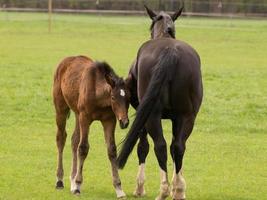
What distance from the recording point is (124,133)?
14.4m

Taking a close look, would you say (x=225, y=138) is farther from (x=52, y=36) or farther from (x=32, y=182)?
(x=52, y=36)

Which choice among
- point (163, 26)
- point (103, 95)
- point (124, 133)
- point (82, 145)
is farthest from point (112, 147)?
point (124, 133)

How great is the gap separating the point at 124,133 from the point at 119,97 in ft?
19.5

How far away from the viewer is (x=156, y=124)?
8.37 meters

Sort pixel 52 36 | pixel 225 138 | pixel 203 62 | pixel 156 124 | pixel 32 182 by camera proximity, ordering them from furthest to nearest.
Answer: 1. pixel 52 36
2. pixel 203 62
3. pixel 225 138
4. pixel 32 182
5. pixel 156 124

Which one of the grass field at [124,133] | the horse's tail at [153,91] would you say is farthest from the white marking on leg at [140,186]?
the horse's tail at [153,91]

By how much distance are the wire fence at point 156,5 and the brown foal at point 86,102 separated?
48845mm

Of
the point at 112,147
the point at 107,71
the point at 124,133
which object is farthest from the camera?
the point at 124,133

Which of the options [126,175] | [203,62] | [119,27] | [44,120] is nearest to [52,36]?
[119,27]

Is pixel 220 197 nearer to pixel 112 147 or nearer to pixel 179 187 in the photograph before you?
pixel 179 187

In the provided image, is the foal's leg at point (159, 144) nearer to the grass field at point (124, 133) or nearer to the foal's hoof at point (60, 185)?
the grass field at point (124, 133)

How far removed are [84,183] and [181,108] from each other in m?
2.22

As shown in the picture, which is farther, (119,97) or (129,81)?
(129,81)

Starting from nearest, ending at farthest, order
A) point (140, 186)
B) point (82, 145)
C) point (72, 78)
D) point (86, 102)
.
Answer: point (86, 102) → point (82, 145) → point (140, 186) → point (72, 78)
